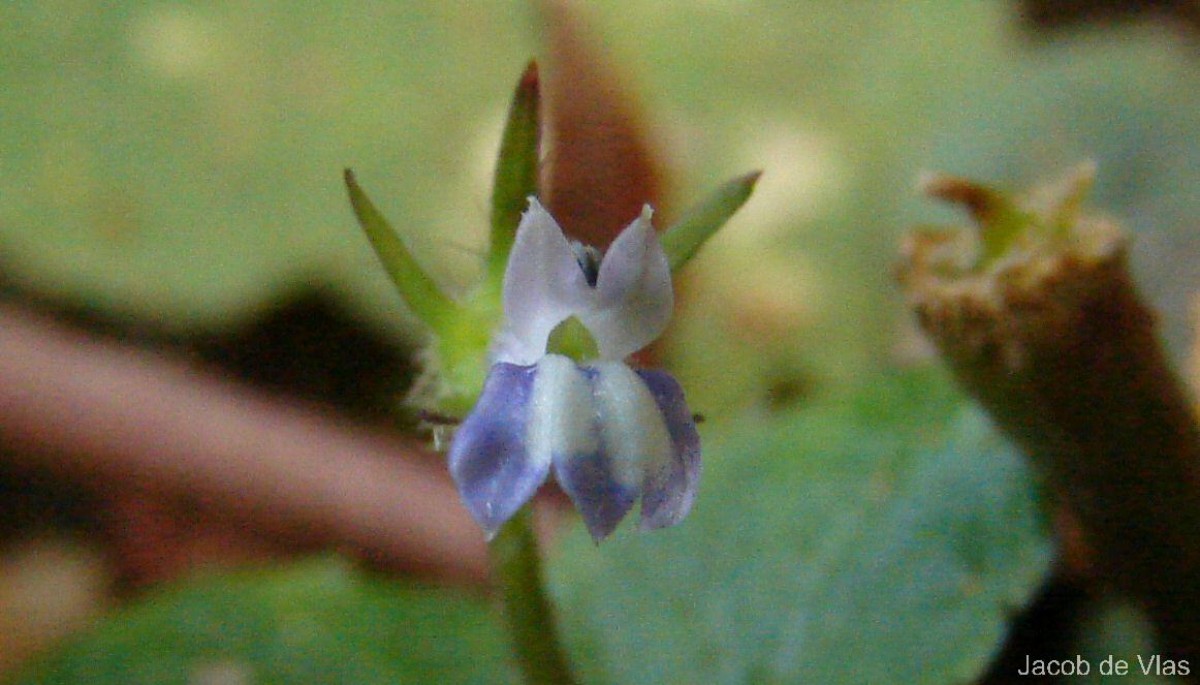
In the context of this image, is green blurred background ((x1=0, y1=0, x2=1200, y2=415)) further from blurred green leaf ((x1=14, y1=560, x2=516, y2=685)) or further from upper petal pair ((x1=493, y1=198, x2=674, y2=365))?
upper petal pair ((x1=493, y1=198, x2=674, y2=365))

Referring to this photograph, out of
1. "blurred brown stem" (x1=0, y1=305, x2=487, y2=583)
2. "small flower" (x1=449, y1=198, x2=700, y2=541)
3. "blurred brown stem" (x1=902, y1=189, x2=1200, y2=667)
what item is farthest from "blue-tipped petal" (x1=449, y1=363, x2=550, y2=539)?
"blurred brown stem" (x1=0, y1=305, x2=487, y2=583)

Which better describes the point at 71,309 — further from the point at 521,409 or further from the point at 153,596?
the point at 521,409

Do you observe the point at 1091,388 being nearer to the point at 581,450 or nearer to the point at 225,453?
the point at 581,450

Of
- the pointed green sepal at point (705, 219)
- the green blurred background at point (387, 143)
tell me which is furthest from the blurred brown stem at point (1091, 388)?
the green blurred background at point (387, 143)

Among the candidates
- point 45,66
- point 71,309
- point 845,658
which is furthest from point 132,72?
point 845,658

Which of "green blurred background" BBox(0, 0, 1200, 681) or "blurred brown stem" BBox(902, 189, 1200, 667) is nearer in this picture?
"blurred brown stem" BBox(902, 189, 1200, 667)

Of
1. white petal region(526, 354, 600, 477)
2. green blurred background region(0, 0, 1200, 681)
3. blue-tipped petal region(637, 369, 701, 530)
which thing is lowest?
green blurred background region(0, 0, 1200, 681)
